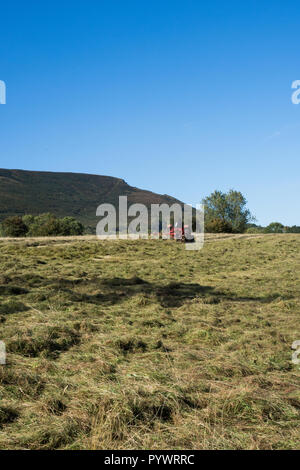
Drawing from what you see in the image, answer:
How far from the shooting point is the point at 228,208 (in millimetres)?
85625

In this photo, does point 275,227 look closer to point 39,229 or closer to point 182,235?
point 39,229

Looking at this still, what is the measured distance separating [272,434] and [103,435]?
1.69 meters

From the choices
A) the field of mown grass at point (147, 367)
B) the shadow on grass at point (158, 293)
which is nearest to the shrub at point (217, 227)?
the shadow on grass at point (158, 293)

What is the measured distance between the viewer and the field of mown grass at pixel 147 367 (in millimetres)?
3578

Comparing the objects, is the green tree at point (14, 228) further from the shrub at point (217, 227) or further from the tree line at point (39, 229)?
the shrub at point (217, 227)

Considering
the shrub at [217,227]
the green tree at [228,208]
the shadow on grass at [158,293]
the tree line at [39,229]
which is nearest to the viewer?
the shadow on grass at [158,293]

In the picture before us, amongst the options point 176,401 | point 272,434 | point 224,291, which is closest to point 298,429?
point 272,434

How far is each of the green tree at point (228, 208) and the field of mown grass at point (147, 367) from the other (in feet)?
239

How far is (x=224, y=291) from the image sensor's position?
12266 mm

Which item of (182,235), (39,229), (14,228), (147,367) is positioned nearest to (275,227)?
(39,229)

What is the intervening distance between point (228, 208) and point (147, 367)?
82.9m

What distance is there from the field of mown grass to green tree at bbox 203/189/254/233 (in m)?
72.8

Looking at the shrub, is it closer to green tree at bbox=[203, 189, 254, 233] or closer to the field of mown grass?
green tree at bbox=[203, 189, 254, 233]
